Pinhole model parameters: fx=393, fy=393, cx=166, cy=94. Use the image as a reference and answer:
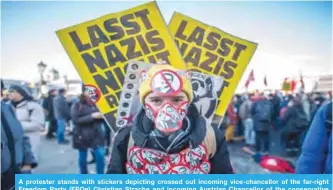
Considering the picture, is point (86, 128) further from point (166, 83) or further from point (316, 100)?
point (316, 100)

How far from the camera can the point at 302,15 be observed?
1903 millimetres

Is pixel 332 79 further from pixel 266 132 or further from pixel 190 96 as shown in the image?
pixel 266 132

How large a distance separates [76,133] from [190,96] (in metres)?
1.84

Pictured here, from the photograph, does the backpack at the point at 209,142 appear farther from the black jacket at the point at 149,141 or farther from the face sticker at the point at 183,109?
the face sticker at the point at 183,109

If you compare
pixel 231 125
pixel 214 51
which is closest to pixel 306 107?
pixel 231 125

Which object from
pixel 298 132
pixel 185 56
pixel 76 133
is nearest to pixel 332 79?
pixel 185 56

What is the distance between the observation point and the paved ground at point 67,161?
3.97m

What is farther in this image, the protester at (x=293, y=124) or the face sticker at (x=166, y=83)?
the protester at (x=293, y=124)

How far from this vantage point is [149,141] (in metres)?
1.57

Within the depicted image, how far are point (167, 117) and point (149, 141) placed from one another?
0.42 ft

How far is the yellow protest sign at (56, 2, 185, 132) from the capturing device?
1706 mm

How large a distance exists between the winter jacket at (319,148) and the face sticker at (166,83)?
64cm

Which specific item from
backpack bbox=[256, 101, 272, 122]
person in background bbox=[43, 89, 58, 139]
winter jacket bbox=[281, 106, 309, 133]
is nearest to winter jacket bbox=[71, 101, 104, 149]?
backpack bbox=[256, 101, 272, 122]

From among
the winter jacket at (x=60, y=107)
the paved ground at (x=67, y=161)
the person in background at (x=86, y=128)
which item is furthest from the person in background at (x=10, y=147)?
the winter jacket at (x=60, y=107)
